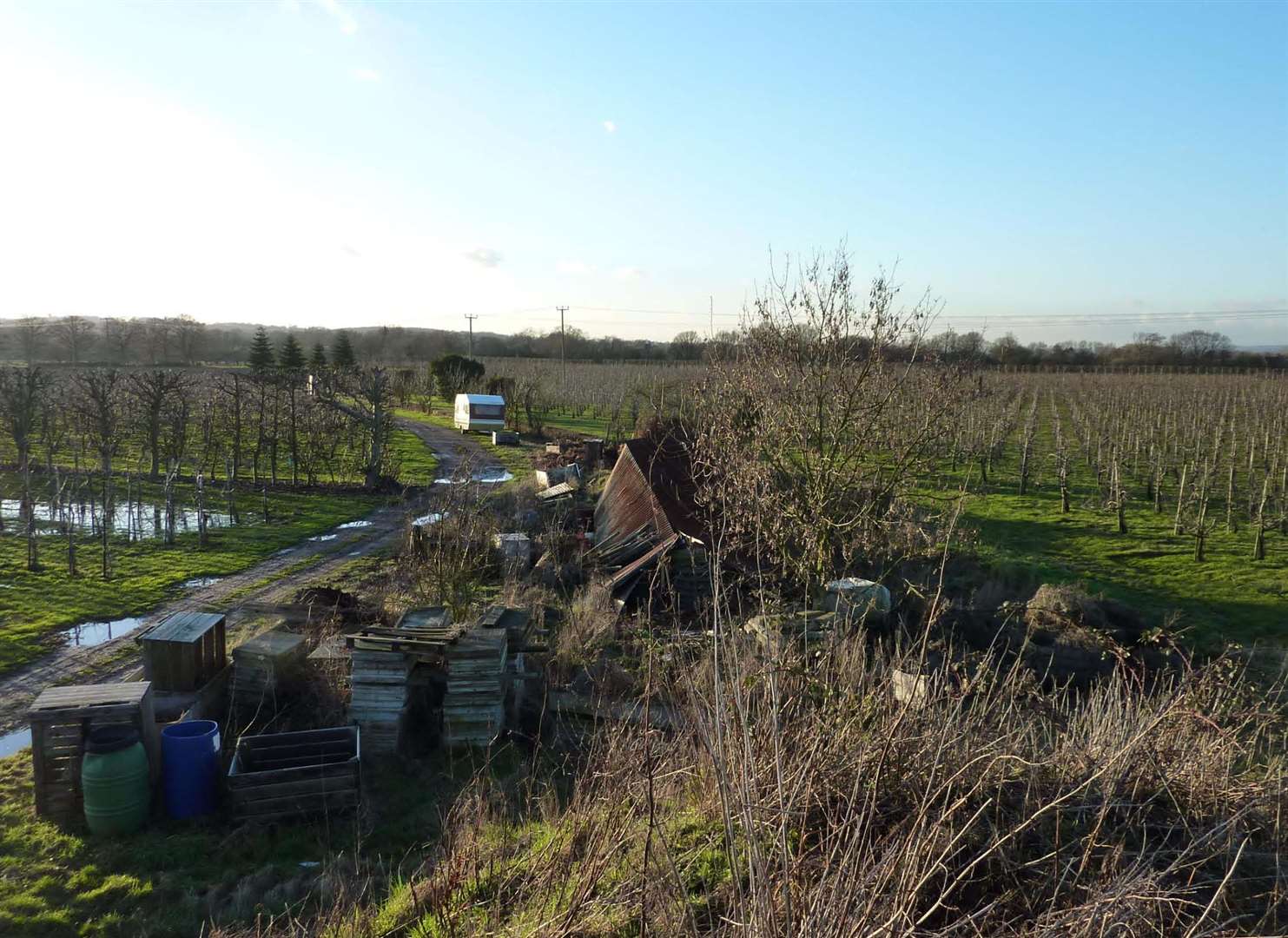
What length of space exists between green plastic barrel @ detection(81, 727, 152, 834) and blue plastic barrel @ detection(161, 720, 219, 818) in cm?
17

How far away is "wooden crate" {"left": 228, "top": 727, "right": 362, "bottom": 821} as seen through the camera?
602 centimetres

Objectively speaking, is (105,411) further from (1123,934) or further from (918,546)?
(1123,934)

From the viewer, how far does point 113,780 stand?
19.0 feet

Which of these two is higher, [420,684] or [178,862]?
[420,684]

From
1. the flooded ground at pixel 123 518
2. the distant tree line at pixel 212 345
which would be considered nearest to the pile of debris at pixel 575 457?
the flooded ground at pixel 123 518

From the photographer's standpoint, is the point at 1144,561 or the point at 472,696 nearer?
the point at 472,696

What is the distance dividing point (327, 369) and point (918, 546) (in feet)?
69.1

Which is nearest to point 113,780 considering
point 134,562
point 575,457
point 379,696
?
point 379,696

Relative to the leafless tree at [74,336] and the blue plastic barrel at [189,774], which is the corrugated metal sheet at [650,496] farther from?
the leafless tree at [74,336]

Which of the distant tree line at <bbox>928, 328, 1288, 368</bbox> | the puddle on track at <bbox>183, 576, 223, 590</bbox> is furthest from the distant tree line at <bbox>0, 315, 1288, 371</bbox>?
the puddle on track at <bbox>183, 576, 223, 590</bbox>

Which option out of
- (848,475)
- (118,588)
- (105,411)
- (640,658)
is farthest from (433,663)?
(105,411)

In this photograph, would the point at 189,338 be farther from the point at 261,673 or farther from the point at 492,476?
the point at 261,673

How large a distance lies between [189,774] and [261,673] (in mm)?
1428

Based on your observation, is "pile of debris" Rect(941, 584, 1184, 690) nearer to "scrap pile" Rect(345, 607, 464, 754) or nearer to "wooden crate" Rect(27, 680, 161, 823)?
"scrap pile" Rect(345, 607, 464, 754)
